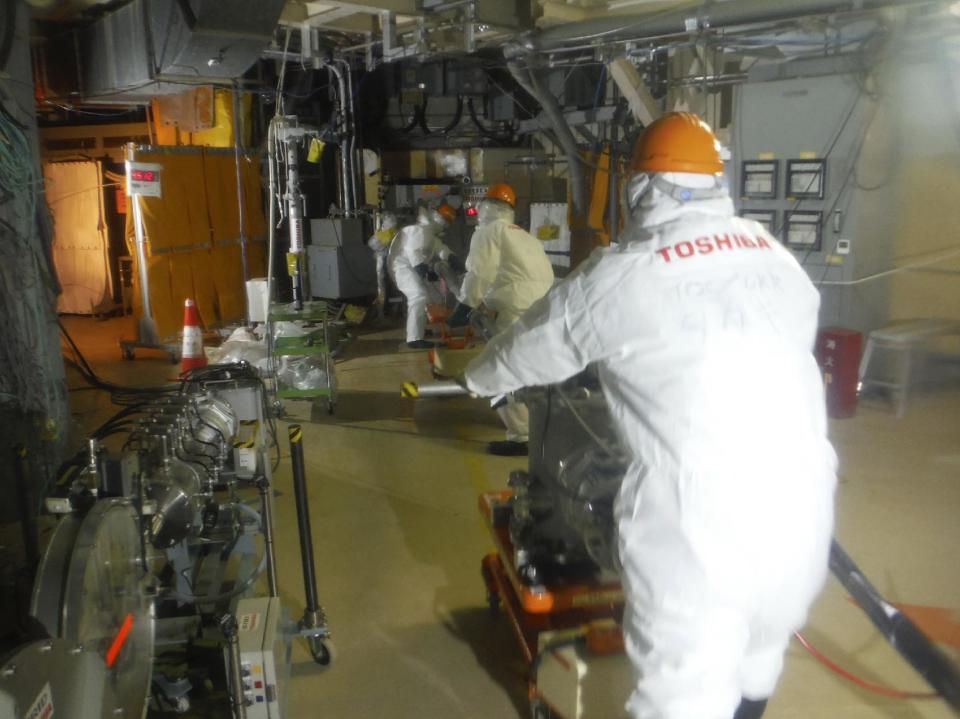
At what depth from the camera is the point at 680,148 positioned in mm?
1971

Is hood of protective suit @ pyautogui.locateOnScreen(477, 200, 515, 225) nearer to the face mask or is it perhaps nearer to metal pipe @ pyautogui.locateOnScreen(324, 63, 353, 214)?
the face mask

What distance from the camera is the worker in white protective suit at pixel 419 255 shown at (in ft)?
24.8

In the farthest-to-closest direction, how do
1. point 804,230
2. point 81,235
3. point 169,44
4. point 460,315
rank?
point 81,235 → point 804,230 → point 460,315 → point 169,44

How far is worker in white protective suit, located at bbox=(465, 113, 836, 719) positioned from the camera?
→ 1.79m

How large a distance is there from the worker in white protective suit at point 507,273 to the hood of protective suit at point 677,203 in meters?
2.88

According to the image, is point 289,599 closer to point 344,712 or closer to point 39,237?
point 344,712

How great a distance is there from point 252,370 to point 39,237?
1.56 meters

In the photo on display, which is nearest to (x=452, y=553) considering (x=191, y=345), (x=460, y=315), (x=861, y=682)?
(x=861, y=682)

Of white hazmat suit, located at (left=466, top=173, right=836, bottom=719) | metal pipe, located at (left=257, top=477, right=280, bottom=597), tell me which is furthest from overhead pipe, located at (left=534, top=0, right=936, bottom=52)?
metal pipe, located at (left=257, top=477, right=280, bottom=597)

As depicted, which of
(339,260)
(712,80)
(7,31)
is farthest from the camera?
(339,260)

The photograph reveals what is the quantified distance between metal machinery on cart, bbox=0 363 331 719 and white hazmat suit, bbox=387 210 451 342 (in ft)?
13.0

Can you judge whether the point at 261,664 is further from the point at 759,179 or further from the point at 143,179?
the point at 143,179

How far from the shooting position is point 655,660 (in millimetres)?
1843

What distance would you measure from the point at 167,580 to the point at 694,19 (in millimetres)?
4629
